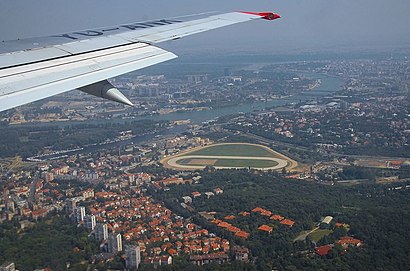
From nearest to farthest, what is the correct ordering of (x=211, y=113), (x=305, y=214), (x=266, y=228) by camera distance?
(x=266, y=228)
(x=305, y=214)
(x=211, y=113)

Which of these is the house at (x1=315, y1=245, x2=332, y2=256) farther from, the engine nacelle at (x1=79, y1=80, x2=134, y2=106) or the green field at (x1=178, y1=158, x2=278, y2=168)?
the green field at (x1=178, y1=158, x2=278, y2=168)

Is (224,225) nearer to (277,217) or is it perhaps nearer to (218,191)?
(277,217)

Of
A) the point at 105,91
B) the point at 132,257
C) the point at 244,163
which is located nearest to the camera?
the point at 105,91

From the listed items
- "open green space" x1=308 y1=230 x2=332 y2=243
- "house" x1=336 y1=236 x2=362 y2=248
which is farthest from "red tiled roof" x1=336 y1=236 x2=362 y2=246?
"open green space" x1=308 y1=230 x2=332 y2=243

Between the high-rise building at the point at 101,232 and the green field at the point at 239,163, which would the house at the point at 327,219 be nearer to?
the high-rise building at the point at 101,232

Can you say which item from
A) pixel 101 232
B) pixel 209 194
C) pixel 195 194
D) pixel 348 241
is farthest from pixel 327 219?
pixel 101 232
